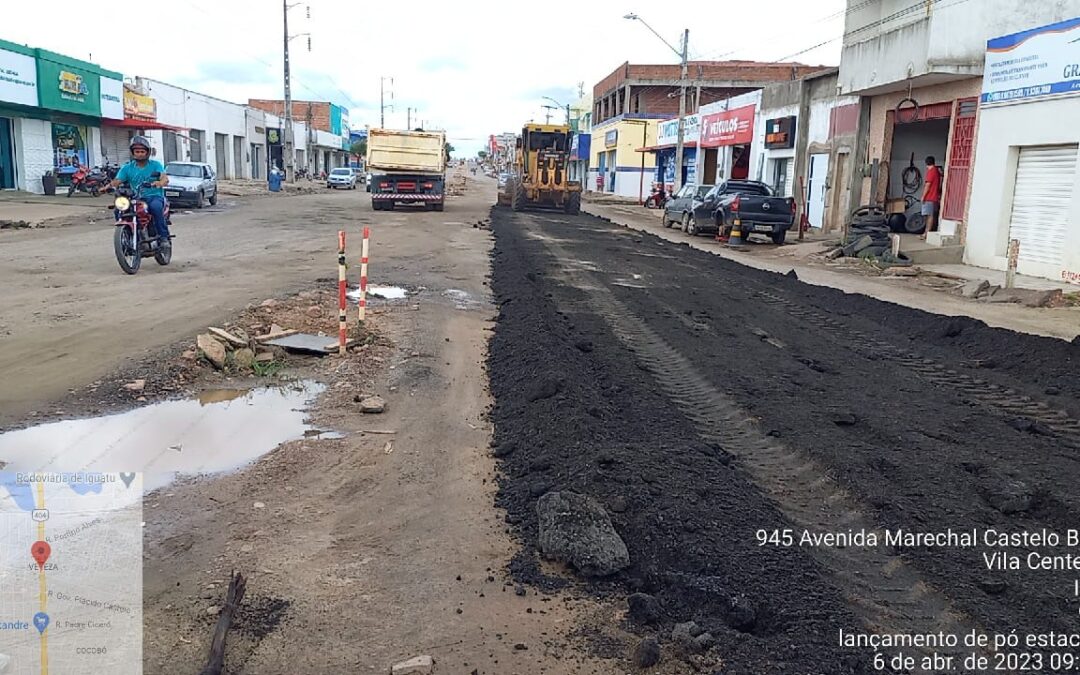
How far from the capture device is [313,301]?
11.4m

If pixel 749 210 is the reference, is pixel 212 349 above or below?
below

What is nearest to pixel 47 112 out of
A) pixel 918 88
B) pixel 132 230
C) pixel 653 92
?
pixel 132 230

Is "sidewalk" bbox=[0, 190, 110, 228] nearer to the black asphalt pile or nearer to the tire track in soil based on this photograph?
the black asphalt pile

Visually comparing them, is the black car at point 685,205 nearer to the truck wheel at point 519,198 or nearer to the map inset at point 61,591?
the truck wheel at point 519,198

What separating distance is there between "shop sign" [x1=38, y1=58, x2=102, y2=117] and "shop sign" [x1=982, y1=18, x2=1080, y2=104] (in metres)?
33.5

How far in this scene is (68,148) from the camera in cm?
3778

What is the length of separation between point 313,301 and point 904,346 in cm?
734

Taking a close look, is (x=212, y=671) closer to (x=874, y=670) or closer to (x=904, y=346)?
(x=874, y=670)

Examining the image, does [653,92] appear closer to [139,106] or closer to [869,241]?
[139,106]

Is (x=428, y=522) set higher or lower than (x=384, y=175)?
lower

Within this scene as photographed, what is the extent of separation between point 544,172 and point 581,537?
3235 centimetres

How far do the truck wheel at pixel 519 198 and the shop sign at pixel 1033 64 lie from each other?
65.4 ft

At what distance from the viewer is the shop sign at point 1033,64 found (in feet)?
54.5

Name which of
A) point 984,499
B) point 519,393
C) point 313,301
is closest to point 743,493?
point 984,499
